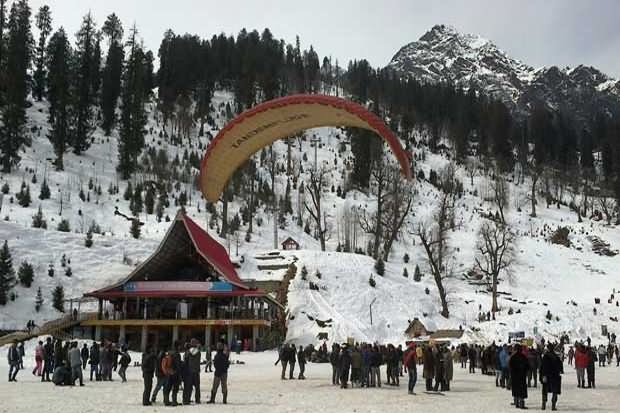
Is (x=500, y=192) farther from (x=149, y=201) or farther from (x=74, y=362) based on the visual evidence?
(x=74, y=362)

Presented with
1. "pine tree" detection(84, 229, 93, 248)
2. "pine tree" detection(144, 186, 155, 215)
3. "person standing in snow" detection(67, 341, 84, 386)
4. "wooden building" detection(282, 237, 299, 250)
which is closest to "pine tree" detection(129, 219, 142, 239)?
"pine tree" detection(84, 229, 93, 248)

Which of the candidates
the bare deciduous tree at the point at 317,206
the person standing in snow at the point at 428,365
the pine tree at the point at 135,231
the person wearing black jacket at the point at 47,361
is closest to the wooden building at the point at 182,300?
the pine tree at the point at 135,231

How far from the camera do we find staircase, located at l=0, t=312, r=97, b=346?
2869 cm

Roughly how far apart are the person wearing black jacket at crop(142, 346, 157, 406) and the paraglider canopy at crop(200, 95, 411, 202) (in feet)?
22.7

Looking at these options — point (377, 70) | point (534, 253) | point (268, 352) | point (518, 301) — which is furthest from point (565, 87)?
point (268, 352)

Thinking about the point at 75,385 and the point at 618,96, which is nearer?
the point at 75,385

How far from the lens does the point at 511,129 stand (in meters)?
90.9

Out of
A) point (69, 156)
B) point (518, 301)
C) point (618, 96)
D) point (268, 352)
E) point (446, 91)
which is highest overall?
point (618, 96)

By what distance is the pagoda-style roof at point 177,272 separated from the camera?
3359cm

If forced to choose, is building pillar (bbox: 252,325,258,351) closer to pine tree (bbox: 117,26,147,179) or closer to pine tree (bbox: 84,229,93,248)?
pine tree (bbox: 84,229,93,248)

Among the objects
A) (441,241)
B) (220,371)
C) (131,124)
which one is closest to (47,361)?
(220,371)

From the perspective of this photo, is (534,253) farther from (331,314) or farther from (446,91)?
(446,91)

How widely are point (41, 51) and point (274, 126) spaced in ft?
186

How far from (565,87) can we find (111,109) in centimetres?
14826
